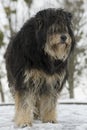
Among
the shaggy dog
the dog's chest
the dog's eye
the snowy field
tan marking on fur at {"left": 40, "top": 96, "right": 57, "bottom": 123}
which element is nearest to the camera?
the shaggy dog

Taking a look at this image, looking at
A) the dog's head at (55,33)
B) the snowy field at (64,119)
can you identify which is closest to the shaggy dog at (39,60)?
the dog's head at (55,33)

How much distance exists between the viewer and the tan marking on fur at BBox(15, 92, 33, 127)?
8.45 meters

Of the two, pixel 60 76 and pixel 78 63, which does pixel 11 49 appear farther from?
pixel 78 63

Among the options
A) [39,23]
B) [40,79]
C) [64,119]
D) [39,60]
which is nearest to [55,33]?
[39,23]

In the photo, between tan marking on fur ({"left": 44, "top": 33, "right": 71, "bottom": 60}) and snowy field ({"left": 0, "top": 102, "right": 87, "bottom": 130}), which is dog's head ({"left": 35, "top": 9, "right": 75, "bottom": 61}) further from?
snowy field ({"left": 0, "top": 102, "right": 87, "bottom": 130})

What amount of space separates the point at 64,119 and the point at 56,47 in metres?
1.97

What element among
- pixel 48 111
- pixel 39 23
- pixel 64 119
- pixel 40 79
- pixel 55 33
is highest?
pixel 39 23

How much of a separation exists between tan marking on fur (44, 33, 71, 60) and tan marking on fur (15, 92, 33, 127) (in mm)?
900

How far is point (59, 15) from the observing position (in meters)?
8.12

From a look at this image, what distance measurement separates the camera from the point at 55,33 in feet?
25.8

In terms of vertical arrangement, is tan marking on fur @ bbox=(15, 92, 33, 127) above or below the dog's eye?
below

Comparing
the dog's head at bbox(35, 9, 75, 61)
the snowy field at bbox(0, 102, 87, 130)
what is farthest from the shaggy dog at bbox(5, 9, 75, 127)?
the snowy field at bbox(0, 102, 87, 130)

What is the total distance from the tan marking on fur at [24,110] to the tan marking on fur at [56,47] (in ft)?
2.95

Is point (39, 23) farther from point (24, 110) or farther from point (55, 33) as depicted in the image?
point (24, 110)
